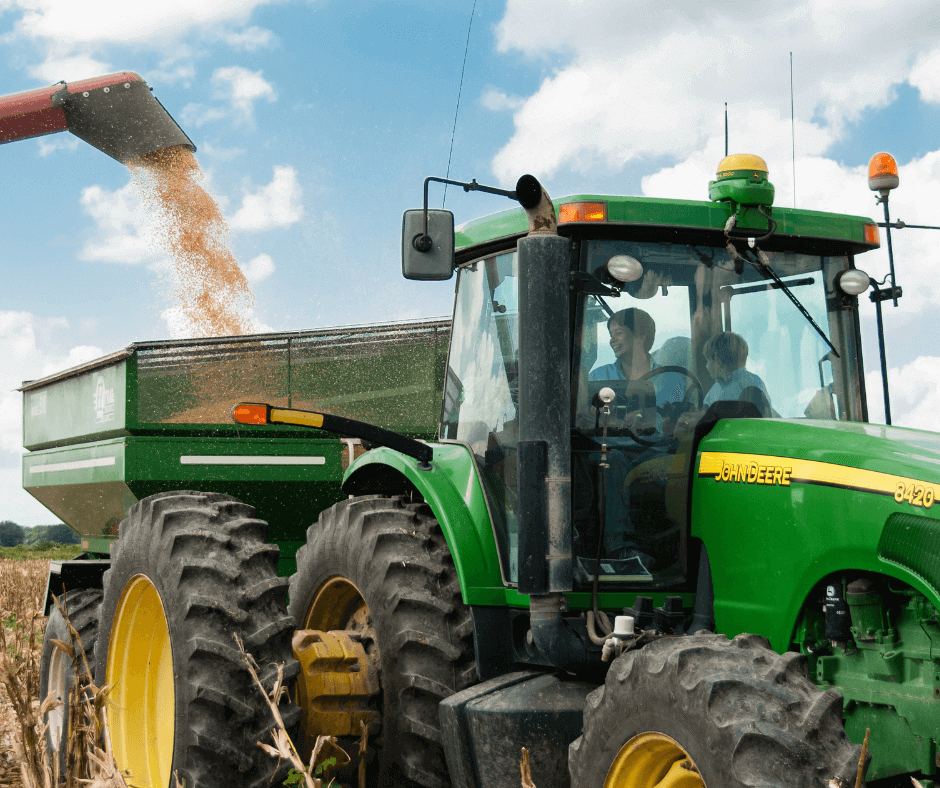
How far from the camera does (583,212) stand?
3580 mm

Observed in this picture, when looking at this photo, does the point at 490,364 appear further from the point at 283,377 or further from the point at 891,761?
the point at 283,377

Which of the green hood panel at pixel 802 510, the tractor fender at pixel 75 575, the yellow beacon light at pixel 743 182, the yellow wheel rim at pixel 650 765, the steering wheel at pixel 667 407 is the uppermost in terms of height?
the yellow beacon light at pixel 743 182

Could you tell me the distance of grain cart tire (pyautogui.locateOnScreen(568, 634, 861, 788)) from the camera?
2.50 meters

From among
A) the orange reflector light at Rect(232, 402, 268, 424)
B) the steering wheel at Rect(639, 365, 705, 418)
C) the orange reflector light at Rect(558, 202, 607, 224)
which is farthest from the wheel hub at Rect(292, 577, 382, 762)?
the orange reflector light at Rect(558, 202, 607, 224)

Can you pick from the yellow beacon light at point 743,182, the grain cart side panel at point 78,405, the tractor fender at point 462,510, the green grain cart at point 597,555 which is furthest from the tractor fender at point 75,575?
the yellow beacon light at point 743,182

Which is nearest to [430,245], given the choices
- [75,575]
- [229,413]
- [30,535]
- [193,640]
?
[193,640]

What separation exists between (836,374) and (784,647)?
1.16 metres

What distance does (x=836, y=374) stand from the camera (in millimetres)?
3855

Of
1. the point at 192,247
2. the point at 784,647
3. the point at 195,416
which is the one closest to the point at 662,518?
the point at 784,647

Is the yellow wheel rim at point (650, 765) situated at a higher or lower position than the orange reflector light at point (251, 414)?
lower

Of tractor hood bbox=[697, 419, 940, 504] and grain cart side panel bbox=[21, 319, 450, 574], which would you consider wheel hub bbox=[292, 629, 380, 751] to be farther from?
grain cart side panel bbox=[21, 319, 450, 574]

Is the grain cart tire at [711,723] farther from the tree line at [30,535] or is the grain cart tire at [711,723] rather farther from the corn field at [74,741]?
the tree line at [30,535]

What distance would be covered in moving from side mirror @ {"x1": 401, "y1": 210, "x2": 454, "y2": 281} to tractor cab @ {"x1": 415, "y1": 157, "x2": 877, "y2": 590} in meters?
0.26

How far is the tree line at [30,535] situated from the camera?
1071 inches
